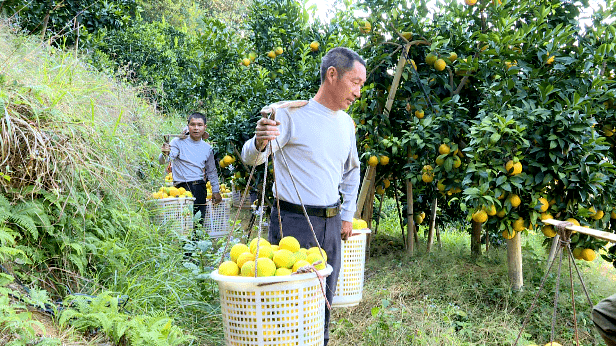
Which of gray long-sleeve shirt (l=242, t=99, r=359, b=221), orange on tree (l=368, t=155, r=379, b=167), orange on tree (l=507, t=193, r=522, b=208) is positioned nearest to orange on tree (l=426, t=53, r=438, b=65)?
orange on tree (l=368, t=155, r=379, b=167)

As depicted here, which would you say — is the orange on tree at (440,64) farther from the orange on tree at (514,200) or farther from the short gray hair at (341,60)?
the short gray hair at (341,60)

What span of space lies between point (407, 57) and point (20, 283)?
3.73 metres

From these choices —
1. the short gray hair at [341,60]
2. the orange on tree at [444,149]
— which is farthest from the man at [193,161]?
the short gray hair at [341,60]

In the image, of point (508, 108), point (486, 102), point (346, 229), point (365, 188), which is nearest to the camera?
point (346, 229)

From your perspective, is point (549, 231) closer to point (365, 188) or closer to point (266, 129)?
point (365, 188)

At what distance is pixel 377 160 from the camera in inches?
190

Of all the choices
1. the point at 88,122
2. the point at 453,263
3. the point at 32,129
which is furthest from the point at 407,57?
the point at 32,129

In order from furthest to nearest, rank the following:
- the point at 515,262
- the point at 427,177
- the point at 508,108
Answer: the point at 427,177 < the point at 515,262 < the point at 508,108

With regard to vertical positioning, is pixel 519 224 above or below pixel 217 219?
above

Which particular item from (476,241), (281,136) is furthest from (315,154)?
(476,241)

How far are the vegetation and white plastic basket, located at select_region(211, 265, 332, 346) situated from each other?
514 millimetres

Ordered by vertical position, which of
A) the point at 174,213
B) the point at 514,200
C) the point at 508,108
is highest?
the point at 508,108

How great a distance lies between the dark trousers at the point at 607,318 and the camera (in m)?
1.79

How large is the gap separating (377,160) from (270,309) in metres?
3.02
